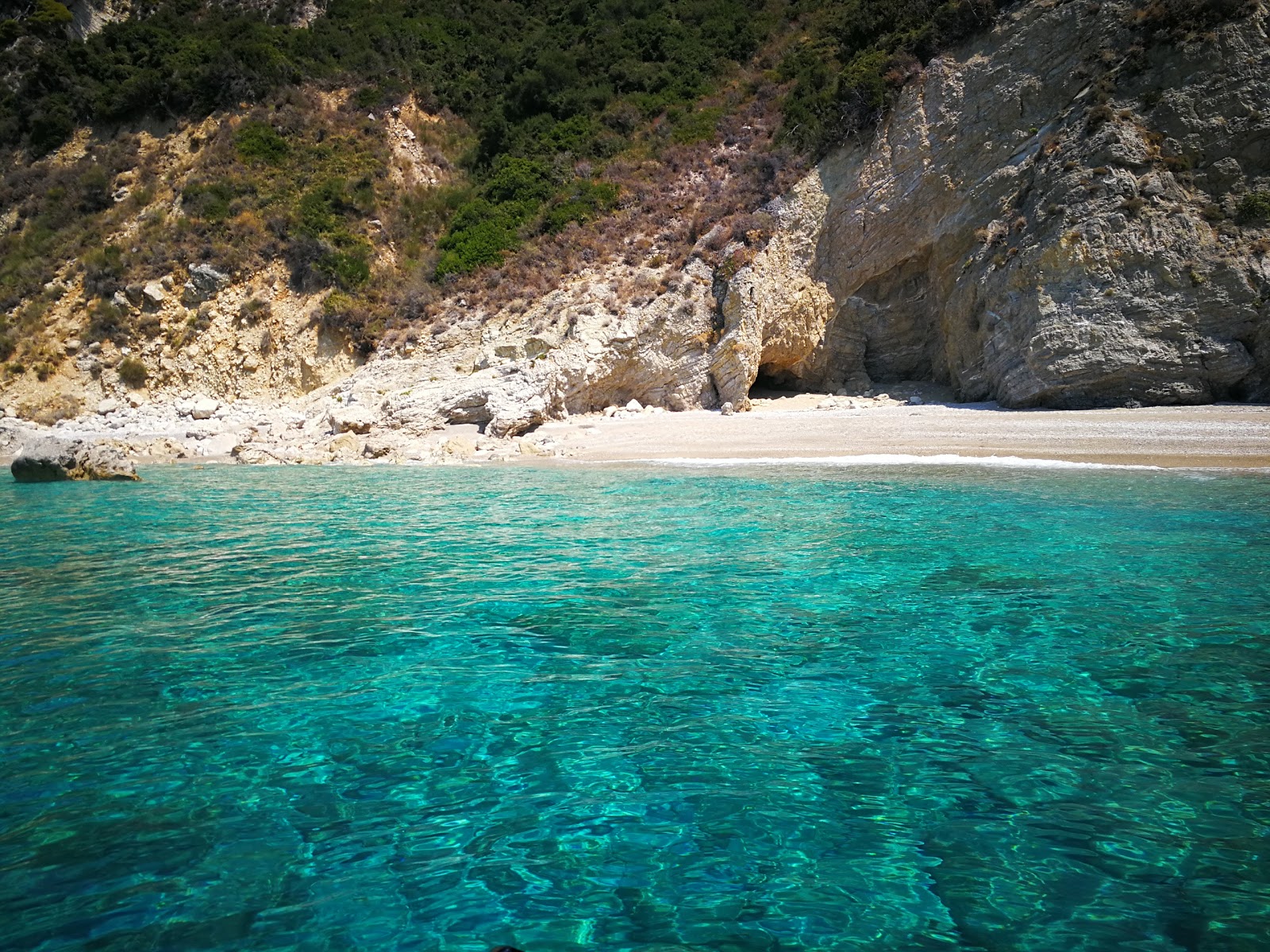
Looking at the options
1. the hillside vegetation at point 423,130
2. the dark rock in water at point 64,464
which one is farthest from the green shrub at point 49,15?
the dark rock in water at point 64,464

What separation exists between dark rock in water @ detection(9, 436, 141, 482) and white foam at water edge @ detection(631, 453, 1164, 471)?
1058 cm

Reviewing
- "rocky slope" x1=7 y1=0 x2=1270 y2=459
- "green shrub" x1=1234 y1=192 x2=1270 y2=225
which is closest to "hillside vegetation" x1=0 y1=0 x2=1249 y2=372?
"rocky slope" x1=7 y1=0 x2=1270 y2=459

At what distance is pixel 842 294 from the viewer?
2166cm

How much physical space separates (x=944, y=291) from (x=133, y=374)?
2586 cm

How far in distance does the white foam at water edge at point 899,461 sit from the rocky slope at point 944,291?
188 inches

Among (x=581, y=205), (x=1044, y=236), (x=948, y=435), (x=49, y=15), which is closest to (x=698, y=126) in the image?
(x=581, y=205)

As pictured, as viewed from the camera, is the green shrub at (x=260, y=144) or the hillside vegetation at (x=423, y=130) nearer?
the hillside vegetation at (x=423, y=130)

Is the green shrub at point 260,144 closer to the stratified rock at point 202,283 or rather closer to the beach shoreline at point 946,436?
the stratified rock at point 202,283

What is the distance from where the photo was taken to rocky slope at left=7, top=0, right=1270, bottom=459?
1559 cm

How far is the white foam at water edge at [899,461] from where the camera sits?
11.9m

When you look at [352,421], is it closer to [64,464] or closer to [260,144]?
[64,464]

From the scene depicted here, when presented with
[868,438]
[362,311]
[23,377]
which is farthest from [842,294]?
[23,377]

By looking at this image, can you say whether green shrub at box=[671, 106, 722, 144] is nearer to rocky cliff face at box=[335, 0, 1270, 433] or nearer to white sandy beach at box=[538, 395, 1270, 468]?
rocky cliff face at box=[335, 0, 1270, 433]

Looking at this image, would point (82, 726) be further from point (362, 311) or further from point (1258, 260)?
point (362, 311)
